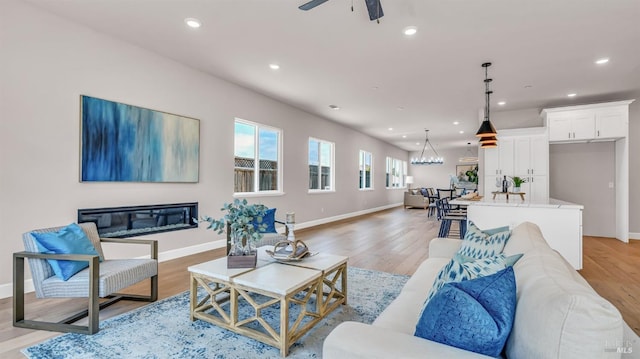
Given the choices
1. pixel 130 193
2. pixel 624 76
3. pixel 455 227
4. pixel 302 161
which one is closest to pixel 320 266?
pixel 130 193

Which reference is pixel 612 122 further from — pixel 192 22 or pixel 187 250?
pixel 187 250

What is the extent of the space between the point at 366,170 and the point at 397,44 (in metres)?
7.25

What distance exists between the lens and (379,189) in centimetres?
1179

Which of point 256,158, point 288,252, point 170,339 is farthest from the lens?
point 256,158

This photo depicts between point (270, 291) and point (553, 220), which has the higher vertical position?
point (553, 220)

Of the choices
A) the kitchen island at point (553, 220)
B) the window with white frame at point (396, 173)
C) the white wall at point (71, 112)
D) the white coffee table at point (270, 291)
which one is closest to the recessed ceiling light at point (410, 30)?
the kitchen island at point (553, 220)

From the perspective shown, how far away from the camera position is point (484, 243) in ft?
6.84

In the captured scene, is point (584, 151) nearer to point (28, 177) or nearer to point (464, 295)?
point (464, 295)

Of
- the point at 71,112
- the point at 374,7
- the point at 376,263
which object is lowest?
the point at 376,263

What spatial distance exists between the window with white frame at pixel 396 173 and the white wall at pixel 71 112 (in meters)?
8.78

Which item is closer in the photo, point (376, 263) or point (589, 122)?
point (376, 263)

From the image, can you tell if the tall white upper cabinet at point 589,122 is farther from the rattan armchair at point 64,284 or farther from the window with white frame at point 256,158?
the rattan armchair at point 64,284

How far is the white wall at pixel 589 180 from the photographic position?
20.5 feet

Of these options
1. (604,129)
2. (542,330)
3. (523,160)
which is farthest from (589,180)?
(542,330)
